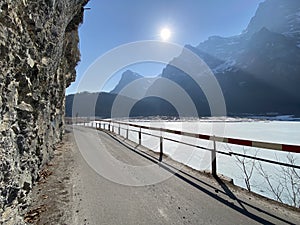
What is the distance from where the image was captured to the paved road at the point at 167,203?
327cm

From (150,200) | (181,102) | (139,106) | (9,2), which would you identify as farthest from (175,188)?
(139,106)

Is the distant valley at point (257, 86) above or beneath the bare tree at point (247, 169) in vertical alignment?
above

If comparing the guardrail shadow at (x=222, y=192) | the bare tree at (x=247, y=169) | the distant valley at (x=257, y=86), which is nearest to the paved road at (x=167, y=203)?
the guardrail shadow at (x=222, y=192)

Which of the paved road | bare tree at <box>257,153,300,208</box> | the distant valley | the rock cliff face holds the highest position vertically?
the distant valley

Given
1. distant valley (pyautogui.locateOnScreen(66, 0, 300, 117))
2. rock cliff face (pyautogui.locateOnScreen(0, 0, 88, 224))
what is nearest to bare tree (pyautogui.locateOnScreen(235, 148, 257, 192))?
rock cliff face (pyautogui.locateOnScreen(0, 0, 88, 224))

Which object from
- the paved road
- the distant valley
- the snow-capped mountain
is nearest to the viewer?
the paved road

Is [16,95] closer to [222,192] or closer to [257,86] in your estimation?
[222,192]

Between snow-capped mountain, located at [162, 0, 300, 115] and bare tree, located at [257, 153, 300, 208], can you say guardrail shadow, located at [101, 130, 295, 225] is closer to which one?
bare tree, located at [257, 153, 300, 208]

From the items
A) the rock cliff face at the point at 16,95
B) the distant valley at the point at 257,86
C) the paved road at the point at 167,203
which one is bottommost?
the paved road at the point at 167,203

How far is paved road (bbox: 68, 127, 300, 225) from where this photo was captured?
3.27 m

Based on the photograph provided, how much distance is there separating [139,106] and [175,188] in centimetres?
9510

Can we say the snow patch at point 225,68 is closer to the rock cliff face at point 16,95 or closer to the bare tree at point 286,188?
the bare tree at point 286,188

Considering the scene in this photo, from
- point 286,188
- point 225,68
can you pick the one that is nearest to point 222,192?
point 286,188

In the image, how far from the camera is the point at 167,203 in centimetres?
386
